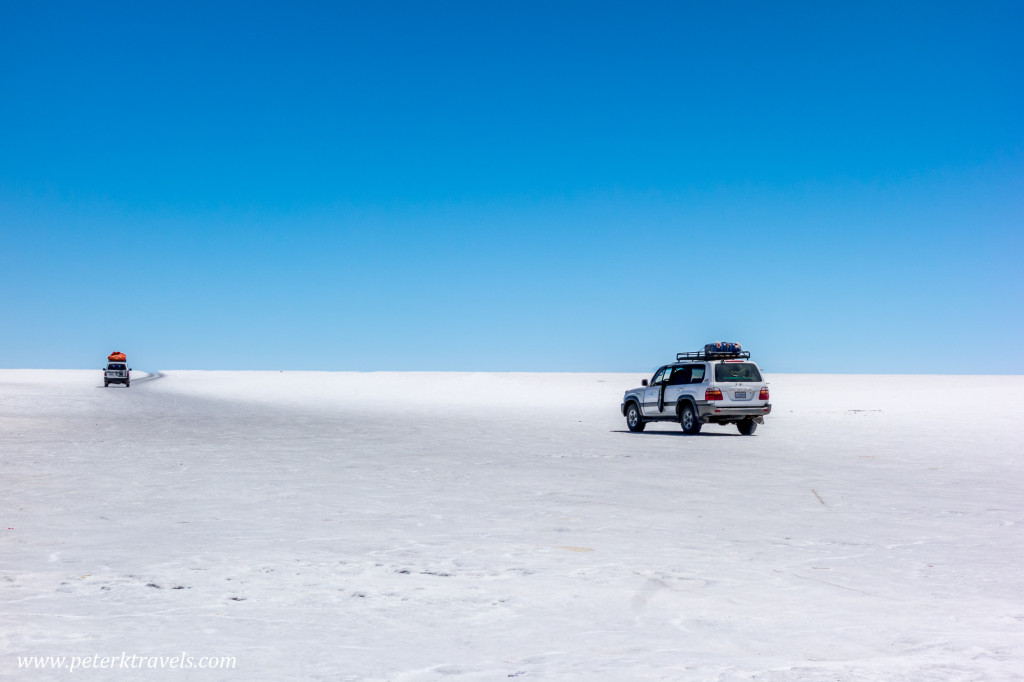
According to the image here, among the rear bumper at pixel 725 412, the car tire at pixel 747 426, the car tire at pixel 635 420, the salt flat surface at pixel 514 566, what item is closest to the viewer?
the salt flat surface at pixel 514 566

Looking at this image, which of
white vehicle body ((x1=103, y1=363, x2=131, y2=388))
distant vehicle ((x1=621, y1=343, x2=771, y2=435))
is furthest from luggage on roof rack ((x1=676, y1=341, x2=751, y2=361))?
white vehicle body ((x1=103, y1=363, x2=131, y2=388))

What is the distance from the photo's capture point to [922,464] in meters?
17.1

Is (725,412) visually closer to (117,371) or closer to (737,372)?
(737,372)

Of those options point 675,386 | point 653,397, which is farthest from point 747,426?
point 653,397

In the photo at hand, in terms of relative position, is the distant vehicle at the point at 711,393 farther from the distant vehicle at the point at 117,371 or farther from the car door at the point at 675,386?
the distant vehicle at the point at 117,371

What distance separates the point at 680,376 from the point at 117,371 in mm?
50799

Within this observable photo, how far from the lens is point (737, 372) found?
1010 inches

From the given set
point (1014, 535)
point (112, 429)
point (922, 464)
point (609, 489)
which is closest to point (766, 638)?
point (1014, 535)

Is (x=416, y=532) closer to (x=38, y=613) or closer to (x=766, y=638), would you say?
(x=38, y=613)

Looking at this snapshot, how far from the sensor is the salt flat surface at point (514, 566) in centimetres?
524

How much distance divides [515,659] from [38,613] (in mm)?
3155

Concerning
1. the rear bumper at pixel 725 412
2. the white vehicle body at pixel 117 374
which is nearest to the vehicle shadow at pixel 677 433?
the rear bumper at pixel 725 412

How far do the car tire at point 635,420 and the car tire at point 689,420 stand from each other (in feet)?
5.19

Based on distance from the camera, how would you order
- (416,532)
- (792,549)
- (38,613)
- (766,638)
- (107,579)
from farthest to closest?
(416,532) → (792,549) → (107,579) → (38,613) → (766,638)
